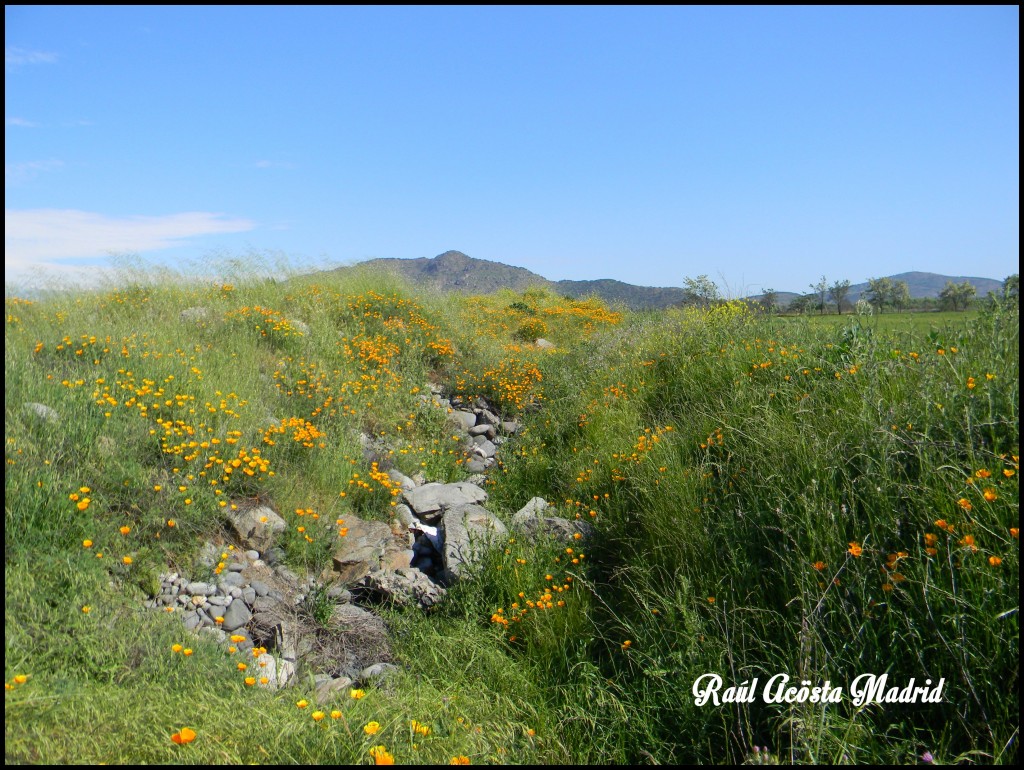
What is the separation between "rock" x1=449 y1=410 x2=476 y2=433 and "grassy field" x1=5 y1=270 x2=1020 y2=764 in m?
1.52

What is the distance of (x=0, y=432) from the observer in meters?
2.80

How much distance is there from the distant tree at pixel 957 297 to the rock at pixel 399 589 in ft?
18.6

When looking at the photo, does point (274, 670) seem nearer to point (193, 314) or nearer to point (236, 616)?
point (236, 616)

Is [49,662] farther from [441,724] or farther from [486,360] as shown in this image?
[486,360]

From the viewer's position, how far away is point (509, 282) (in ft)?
82.9

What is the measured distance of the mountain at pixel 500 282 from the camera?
16953 millimetres

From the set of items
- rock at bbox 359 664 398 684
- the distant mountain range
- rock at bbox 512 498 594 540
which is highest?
the distant mountain range

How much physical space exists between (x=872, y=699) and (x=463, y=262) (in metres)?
Result: 35.2

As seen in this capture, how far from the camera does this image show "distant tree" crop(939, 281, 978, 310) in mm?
6352

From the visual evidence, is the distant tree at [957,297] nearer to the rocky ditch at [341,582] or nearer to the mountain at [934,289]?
the mountain at [934,289]

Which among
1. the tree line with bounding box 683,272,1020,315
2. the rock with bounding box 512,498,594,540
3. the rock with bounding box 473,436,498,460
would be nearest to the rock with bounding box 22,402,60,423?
→ the rock with bounding box 512,498,594,540

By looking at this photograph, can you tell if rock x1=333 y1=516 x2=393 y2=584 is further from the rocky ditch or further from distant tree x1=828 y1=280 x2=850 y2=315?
distant tree x1=828 y1=280 x2=850 y2=315

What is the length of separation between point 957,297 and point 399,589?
21.1ft

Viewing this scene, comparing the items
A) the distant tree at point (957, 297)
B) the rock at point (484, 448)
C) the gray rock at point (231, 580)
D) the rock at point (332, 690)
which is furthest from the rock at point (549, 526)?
the distant tree at point (957, 297)
